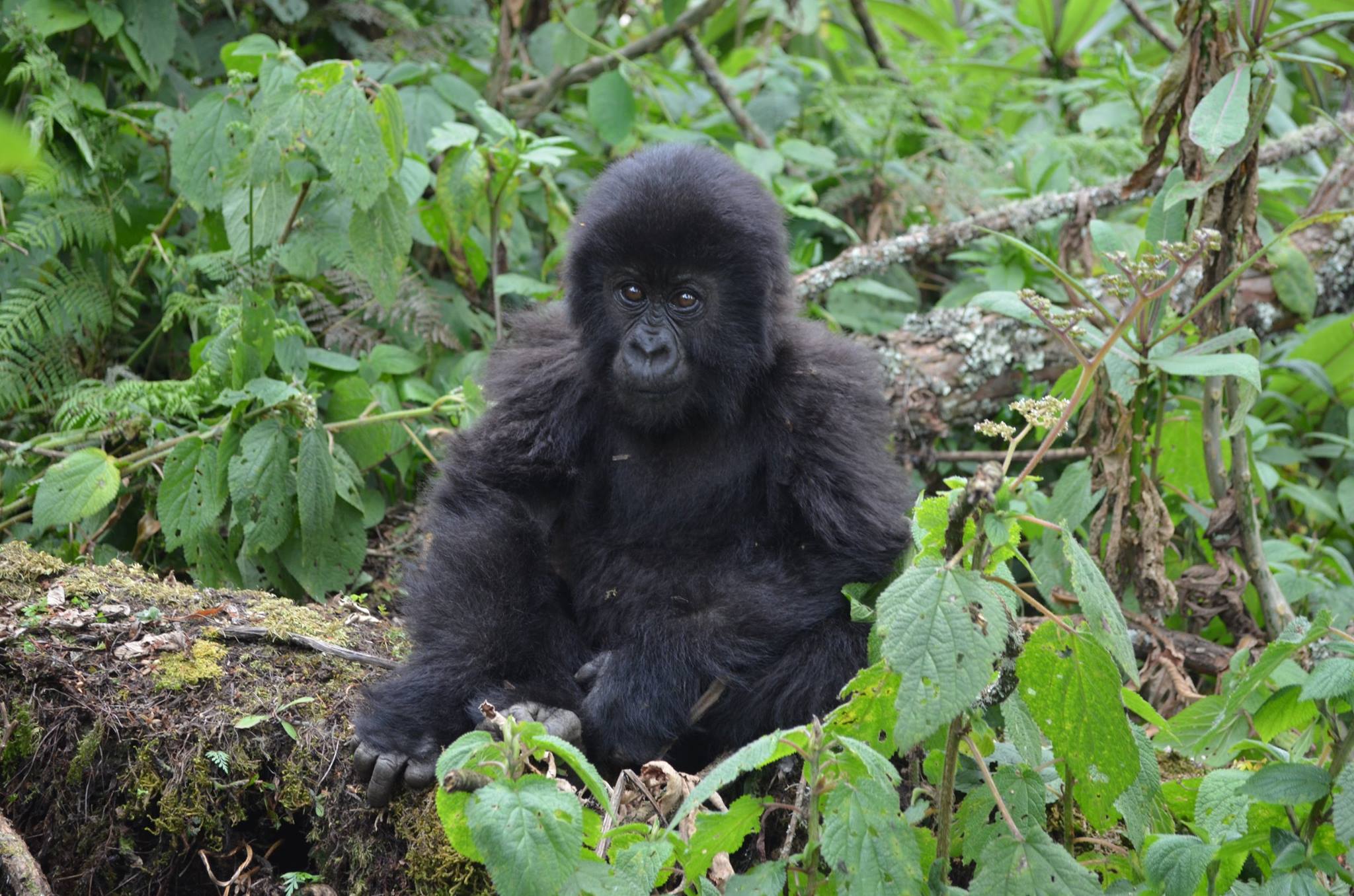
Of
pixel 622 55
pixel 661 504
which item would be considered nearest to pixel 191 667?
pixel 661 504

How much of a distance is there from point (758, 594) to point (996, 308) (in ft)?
3.98

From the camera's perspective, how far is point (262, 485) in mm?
4219

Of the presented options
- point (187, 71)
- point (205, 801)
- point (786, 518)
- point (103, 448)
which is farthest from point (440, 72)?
point (205, 801)

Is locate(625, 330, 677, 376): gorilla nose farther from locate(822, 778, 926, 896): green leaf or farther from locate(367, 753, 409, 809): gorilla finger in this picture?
locate(822, 778, 926, 896): green leaf

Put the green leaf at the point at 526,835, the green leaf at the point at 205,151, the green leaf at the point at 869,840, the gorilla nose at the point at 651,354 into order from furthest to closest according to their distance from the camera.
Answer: the green leaf at the point at 205,151, the gorilla nose at the point at 651,354, the green leaf at the point at 869,840, the green leaf at the point at 526,835

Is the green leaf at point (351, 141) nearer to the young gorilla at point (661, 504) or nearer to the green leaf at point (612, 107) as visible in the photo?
the young gorilla at point (661, 504)

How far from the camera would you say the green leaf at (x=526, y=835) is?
1967 millimetres

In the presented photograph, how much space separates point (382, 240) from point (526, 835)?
3.16 m

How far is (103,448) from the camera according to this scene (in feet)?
15.2

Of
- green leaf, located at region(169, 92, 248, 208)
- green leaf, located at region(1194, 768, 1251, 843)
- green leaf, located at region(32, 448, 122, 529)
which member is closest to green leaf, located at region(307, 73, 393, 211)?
green leaf, located at region(169, 92, 248, 208)

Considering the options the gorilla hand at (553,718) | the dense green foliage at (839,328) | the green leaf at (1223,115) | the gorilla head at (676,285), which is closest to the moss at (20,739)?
the dense green foliage at (839,328)

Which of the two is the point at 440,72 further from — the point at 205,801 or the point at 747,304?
the point at 205,801

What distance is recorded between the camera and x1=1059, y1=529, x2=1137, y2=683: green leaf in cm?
224

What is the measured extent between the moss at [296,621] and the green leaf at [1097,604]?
230cm
